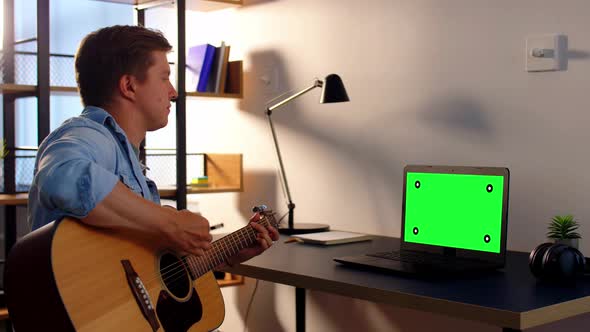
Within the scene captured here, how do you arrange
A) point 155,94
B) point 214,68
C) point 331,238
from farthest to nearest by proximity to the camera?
1. point 214,68
2. point 331,238
3. point 155,94

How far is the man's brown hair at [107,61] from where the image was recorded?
1.77 m

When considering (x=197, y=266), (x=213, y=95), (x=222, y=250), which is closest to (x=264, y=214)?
(x=222, y=250)

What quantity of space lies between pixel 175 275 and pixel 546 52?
1.33 m

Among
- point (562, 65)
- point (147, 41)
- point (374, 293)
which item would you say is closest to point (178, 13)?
point (147, 41)

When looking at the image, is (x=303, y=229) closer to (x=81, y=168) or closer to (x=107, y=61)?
(x=107, y=61)

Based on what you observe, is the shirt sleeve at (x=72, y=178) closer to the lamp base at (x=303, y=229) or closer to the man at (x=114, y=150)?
the man at (x=114, y=150)

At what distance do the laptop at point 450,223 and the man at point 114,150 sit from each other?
24.8 inches

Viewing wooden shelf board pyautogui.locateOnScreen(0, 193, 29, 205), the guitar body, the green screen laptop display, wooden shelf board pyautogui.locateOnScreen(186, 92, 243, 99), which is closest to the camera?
the guitar body

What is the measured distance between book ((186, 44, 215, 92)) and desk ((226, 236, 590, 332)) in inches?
50.0

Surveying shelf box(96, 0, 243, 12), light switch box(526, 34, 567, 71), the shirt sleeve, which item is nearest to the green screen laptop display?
light switch box(526, 34, 567, 71)

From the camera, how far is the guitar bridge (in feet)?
5.31

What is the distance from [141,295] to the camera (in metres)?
1.62

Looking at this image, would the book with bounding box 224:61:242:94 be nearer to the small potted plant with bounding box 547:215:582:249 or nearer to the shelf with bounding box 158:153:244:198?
the shelf with bounding box 158:153:244:198

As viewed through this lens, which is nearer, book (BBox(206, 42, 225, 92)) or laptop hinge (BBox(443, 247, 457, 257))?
laptop hinge (BBox(443, 247, 457, 257))
